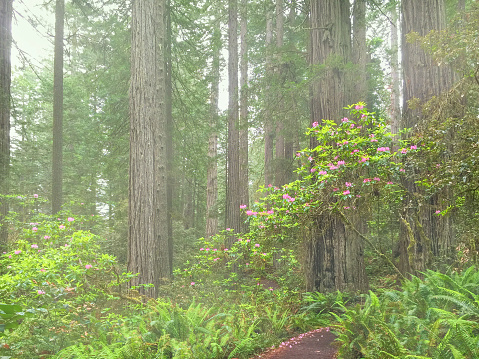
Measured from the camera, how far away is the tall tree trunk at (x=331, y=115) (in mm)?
6031

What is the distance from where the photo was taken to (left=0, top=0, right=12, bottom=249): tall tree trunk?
7.30m

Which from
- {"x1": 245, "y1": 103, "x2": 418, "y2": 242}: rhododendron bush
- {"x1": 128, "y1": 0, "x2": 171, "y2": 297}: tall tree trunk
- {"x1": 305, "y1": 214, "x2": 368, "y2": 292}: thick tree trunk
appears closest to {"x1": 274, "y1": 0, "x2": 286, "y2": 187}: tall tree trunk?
{"x1": 305, "y1": 214, "x2": 368, "y2": 292}: thick tree trunk

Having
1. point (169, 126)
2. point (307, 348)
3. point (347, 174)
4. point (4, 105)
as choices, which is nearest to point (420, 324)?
point (307, 348)

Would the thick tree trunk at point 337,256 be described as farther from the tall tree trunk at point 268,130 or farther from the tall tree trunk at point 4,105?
the tall tree trunk at point 4,105

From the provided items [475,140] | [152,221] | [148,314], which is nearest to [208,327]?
[148,314]

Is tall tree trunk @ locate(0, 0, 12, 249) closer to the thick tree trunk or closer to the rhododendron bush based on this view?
the rhododendron bush

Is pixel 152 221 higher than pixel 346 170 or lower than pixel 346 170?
lower

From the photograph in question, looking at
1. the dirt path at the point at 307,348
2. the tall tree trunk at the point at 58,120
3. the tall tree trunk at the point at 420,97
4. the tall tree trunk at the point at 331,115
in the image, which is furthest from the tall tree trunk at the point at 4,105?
the tall tree trunk at the point at 420,97

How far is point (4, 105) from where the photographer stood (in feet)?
24.2

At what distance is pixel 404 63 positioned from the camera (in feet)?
19.3

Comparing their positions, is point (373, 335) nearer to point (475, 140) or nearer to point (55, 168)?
point (475, 140)

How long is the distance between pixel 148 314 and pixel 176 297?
3183mm

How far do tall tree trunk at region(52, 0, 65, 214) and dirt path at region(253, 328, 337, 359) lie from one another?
9.75 meters

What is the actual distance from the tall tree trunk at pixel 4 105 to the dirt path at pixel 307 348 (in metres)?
6.32
